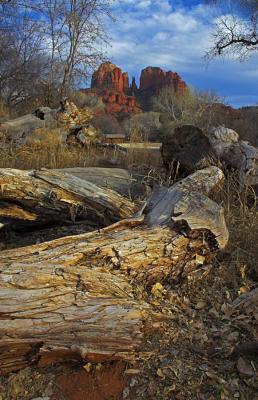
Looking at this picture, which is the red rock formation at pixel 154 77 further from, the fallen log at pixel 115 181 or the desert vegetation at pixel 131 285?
the desert vegetation at pixel 131 285

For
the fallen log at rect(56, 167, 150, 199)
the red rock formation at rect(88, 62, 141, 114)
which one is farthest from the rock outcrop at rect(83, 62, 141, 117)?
the fallen log at rect(56, 167, 150, 199)

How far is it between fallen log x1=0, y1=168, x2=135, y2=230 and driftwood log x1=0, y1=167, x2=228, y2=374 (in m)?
0.49

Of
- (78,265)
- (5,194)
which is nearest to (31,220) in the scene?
(5,194)

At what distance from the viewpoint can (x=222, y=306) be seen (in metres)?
2.71

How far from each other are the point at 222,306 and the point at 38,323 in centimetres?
124

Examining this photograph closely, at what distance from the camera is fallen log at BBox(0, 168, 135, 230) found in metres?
3.55

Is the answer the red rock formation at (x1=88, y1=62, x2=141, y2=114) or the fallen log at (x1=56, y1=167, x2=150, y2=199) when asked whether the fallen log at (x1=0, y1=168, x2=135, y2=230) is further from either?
the red rock formation at (x1=88, y1=62, x2=141, y2=114)

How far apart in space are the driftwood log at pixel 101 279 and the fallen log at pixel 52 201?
1.60ft

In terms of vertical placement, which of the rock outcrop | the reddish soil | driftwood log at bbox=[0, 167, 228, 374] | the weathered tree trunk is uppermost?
the rock outcrop

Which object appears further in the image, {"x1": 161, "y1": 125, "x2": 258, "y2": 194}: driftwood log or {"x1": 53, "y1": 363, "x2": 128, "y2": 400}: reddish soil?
{"x1": 161, "y1": 125, "x2": 258, "y2": 194}: driftwood log

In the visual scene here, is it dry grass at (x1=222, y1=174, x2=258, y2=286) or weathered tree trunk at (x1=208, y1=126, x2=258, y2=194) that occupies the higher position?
weathered tree trunk at (x1=208, y1=126, x2=258, y2=194)

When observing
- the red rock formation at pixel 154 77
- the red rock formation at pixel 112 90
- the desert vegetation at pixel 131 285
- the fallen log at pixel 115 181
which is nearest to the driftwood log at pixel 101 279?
the desert vegetation at pixel 131 285

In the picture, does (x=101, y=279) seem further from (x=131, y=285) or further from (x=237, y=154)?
(x=237, y=154)

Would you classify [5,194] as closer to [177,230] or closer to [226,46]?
[177,230]
